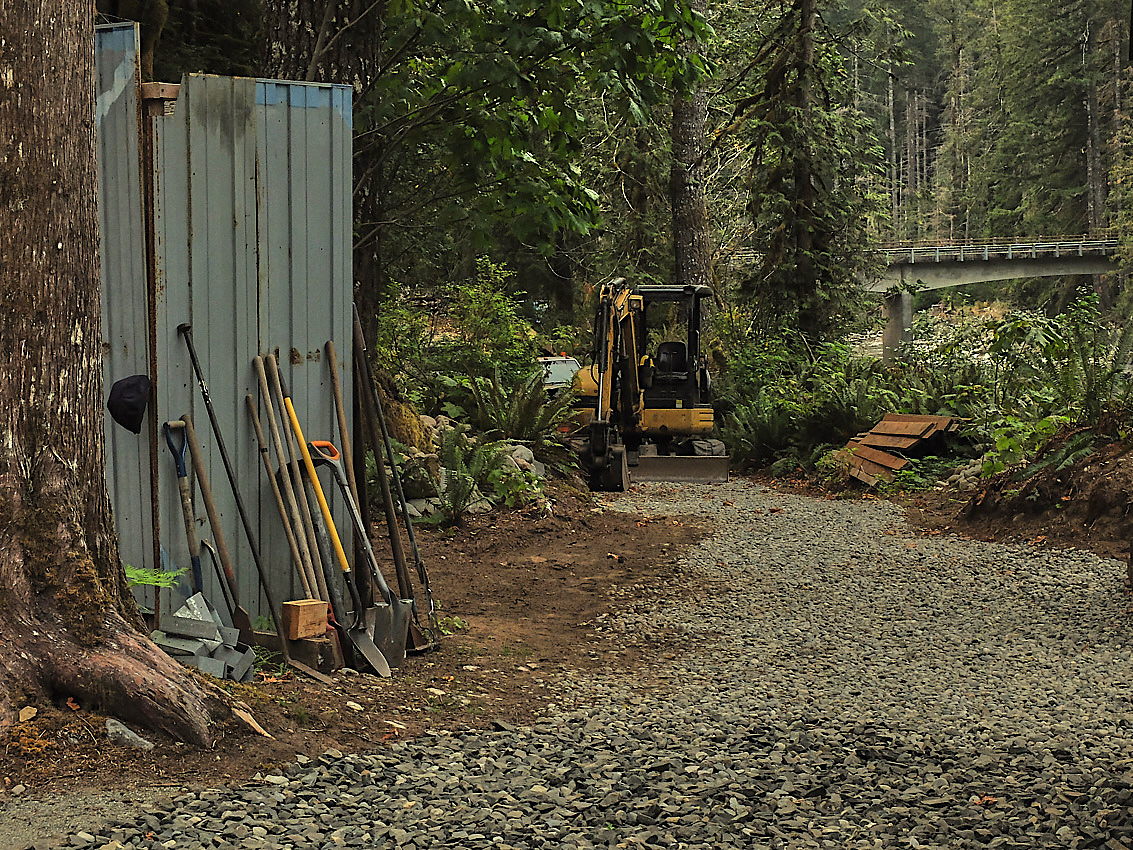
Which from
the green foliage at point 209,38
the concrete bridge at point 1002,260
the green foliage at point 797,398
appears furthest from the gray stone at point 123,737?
the concrete bridge at point 1002,260

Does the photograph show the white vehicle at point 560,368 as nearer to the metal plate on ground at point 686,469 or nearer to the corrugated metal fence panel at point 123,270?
the metal plate on ground at point 686,469

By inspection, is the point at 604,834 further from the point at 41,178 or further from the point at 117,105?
the point at 117,105

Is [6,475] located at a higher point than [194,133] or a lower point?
lower

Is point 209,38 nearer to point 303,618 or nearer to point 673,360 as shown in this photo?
point 303,618

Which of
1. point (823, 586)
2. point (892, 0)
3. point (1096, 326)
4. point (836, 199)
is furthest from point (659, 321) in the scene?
point (892, 0)

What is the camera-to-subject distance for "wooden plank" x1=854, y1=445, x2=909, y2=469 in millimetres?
13688

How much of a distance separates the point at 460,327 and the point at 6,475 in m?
15.1

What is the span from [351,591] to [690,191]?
54.4 ft

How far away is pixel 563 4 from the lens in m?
7.35

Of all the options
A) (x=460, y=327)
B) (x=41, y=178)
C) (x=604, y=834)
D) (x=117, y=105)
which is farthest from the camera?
(x=460, y=327)

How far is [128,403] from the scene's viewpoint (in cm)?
504

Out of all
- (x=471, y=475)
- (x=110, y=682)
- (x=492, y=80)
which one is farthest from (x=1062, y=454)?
(x=110, y=682)

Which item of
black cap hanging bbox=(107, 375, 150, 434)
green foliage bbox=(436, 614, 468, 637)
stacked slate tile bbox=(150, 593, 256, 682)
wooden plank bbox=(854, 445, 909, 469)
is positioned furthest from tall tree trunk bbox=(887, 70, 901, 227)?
stacked slate tile bbox=(150, 593, 256, 682)

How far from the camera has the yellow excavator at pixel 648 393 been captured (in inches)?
595
